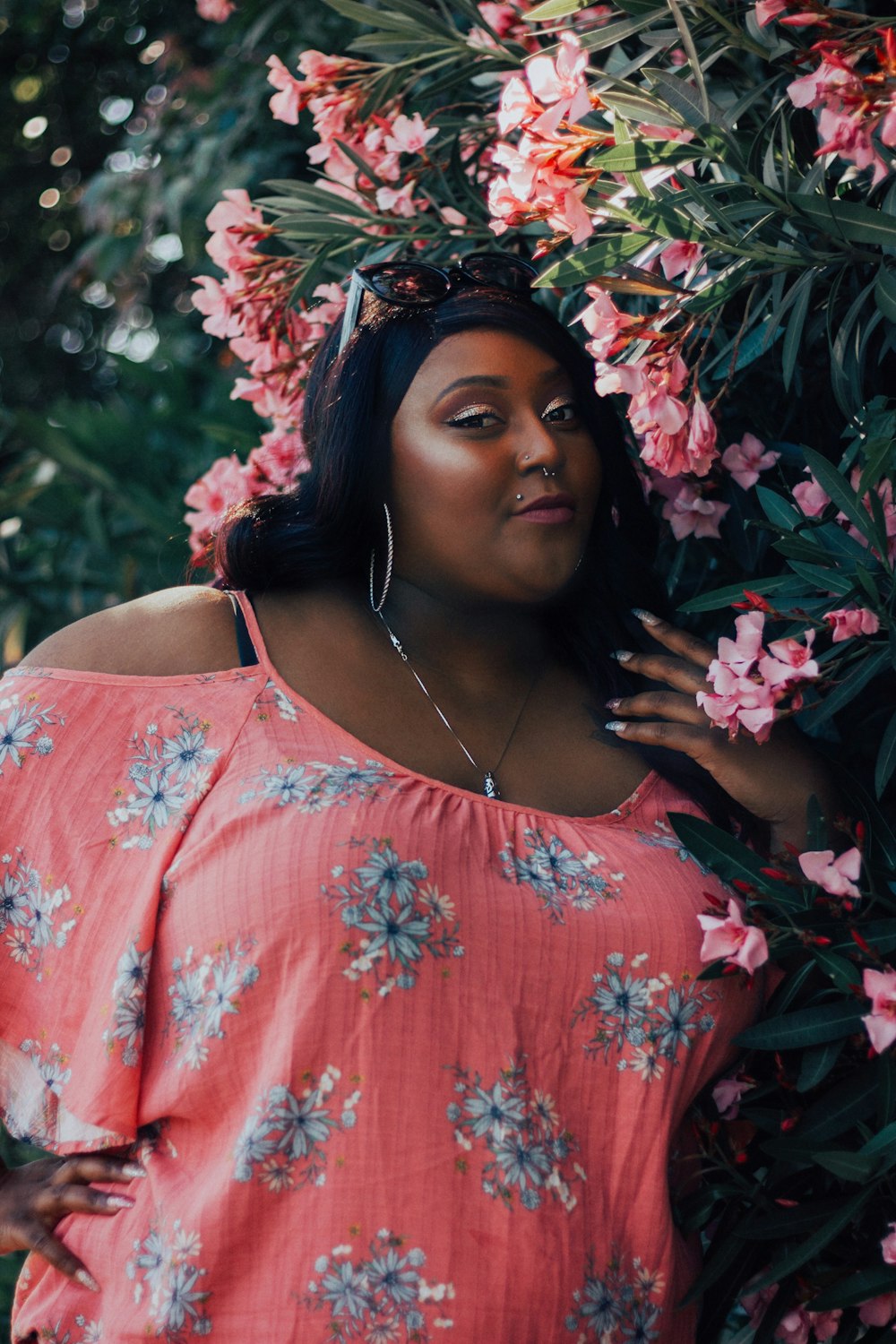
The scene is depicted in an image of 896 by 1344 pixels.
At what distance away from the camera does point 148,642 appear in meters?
1.91

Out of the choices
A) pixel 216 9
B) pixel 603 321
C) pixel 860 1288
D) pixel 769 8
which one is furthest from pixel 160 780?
pixel 216 9

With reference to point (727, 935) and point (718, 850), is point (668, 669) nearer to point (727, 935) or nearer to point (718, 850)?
point (718, 850)

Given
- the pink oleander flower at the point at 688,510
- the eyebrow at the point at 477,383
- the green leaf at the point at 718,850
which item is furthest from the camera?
the pink oleander flower at the point at 688,510

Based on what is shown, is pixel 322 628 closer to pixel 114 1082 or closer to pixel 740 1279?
pixel 114 1082

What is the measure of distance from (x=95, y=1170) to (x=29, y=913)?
1.04 feet

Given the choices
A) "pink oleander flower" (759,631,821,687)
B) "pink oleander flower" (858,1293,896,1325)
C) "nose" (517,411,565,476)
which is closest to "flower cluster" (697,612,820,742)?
"pink oleander flower" (759,631,821,687)

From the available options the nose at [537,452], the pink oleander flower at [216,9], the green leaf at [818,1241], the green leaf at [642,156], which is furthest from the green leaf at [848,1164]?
the pink oleander flower at [216,9]

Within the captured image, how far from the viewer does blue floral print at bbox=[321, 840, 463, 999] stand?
1665 mm

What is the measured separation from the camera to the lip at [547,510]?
194 centimetres

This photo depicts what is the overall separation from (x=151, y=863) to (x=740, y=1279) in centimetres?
90

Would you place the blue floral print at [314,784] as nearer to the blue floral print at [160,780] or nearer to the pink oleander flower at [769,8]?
the blue floral print at [160,780]

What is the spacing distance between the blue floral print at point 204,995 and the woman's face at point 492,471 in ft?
1.99

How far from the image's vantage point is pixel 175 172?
4.01 meters

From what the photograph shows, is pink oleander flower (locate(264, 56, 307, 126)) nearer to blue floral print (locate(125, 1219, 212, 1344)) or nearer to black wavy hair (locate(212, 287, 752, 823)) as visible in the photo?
black wavy hair (locate(212, 287, 752, 823))
